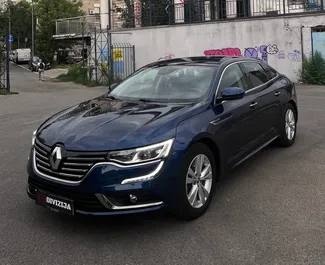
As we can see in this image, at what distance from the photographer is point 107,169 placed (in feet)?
11.7

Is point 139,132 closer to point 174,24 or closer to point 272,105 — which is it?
point 272,105

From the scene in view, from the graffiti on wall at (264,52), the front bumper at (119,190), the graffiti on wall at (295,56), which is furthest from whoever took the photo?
the graffiti on wall at (264,52)

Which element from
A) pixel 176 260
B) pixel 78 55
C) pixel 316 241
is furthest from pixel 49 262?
pixel 78 55

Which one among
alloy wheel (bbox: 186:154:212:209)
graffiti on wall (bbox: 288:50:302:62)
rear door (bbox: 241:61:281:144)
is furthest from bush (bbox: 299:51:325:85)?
alloy wheel (bbox: 186:154:212:209)

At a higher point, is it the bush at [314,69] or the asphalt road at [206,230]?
the bush at [314,69]

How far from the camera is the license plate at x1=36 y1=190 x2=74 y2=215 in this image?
3713 mm

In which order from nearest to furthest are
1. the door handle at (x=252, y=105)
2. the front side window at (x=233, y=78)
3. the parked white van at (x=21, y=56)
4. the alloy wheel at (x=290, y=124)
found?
the front side window at (x=233, y=78)
the door handle at (x=252, y=105)
the alloy wheel at (x=290, y=124)
the parked white van at (x=21, y=56)

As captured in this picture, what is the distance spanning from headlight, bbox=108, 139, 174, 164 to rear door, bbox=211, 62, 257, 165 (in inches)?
34.3

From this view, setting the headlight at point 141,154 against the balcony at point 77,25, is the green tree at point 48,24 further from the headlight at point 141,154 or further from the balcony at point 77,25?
the headlight at point 141,154

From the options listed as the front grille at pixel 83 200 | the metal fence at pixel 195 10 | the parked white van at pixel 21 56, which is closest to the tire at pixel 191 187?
the front grille at pixel 83 200

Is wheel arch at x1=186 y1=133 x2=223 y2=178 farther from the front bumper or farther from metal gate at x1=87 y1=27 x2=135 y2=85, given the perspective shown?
metal gate at x1=87 y1=27 x2=135 y2=85

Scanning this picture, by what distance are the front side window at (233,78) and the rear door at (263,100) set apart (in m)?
0.13

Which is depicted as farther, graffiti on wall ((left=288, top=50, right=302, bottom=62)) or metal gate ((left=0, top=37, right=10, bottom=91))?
metal gate ((left=0, top=37, right=10, bottom=91))

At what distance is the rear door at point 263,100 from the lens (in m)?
5.48
